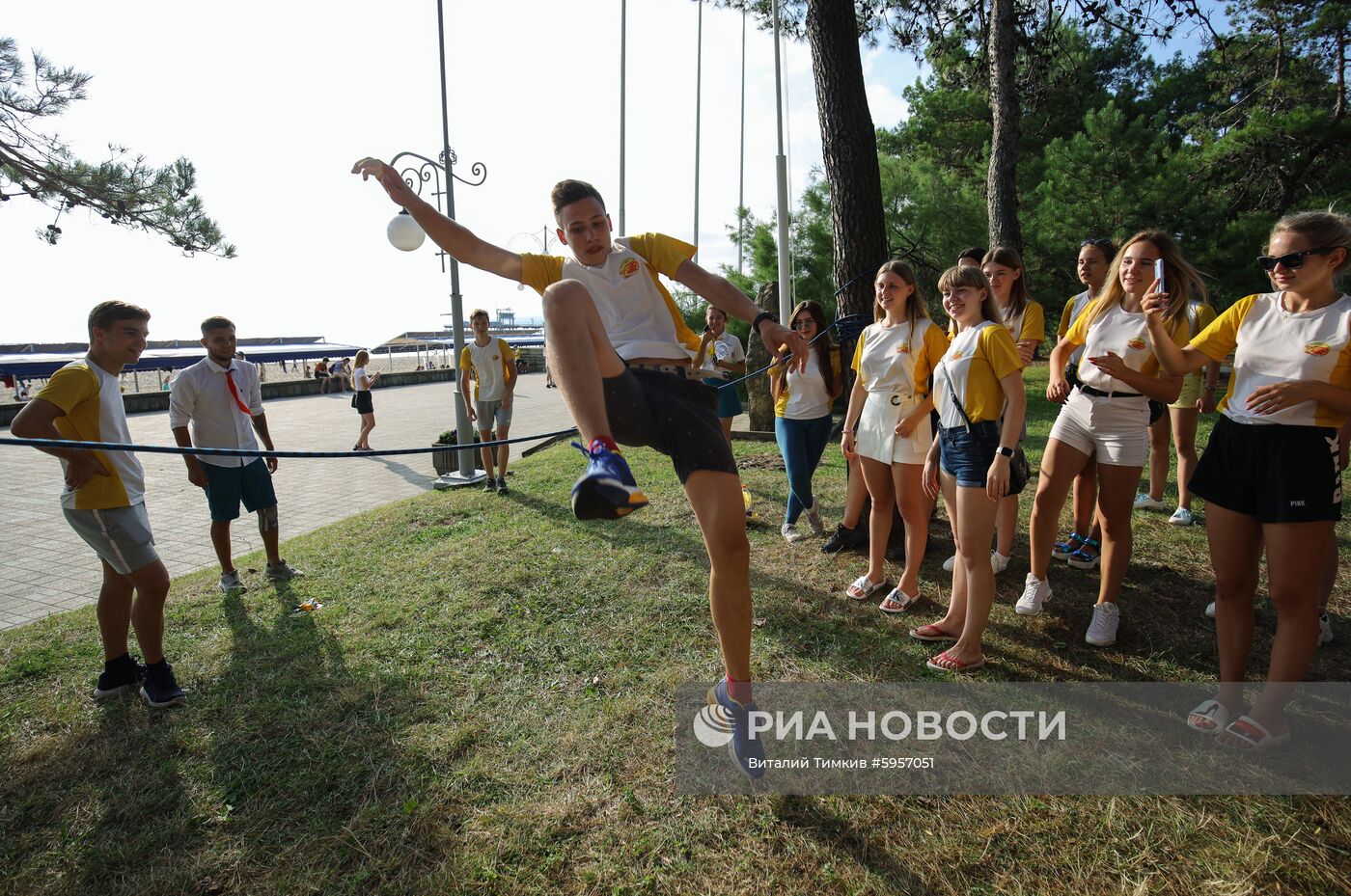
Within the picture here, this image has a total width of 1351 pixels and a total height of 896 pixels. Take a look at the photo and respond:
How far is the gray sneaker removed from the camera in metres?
5.56

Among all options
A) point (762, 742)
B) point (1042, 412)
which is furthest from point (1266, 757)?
point (1042, 412)

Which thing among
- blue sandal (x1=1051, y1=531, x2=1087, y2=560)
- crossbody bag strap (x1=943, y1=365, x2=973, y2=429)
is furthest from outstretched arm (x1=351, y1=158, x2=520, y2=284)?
blue sandal (x1=1051, y1=531, x2=1087, y2=560)

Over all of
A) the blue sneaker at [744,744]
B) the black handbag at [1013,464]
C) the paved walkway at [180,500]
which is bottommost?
the paved walkway at [180,500]

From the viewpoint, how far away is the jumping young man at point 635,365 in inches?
98.7

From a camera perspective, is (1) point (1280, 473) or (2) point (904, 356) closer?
(1) point (1280, 473)

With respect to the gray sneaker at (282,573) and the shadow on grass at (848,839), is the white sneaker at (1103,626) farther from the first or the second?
the gray sneaker at (282,573)

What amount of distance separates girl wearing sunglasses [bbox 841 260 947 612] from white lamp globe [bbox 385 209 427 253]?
605 centimetres

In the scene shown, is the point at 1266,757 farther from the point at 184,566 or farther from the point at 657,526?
the point at 184,566

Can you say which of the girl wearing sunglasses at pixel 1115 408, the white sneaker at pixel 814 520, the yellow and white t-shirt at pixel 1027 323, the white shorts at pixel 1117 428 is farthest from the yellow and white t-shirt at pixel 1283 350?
the white sneaker at pixel 814 520

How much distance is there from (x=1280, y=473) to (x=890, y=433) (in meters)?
1.78

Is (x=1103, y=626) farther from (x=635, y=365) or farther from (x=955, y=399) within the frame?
(x=635, y=365)

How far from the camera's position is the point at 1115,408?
3.54 metres

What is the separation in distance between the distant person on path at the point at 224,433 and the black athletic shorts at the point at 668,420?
12.2 feet

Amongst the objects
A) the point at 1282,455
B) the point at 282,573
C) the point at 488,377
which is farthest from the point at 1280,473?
the point at 488,377
